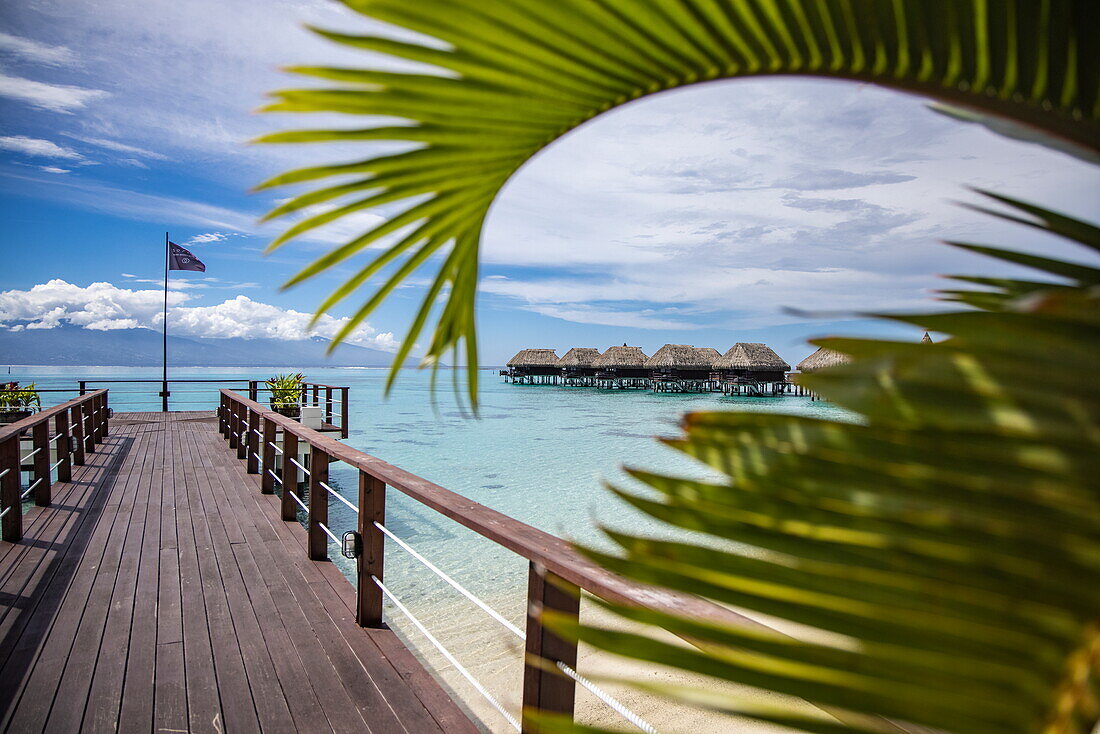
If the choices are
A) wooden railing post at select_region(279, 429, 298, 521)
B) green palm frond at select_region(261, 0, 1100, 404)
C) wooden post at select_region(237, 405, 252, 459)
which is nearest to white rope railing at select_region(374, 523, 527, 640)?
green palm frond at select_region(261, 0, 1100, 404)

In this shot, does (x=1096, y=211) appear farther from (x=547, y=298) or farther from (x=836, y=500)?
(x=547, y=298)

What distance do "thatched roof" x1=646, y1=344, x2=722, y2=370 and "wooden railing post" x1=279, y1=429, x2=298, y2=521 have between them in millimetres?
40250

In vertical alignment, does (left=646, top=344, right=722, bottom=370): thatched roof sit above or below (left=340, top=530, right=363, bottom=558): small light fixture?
above

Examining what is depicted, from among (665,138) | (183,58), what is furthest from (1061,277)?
(183,58)

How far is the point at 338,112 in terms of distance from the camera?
41 cm

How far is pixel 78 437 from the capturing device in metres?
6.15

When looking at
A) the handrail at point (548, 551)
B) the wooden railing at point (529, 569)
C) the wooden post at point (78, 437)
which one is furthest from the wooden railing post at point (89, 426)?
the handrail at point (548, 551)

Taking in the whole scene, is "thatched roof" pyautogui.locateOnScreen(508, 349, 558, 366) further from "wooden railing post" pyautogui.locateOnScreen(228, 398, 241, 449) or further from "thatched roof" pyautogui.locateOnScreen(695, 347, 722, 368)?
"wooden railing post" pyautogui.locateOnScreen(228, 398, 241, 449)

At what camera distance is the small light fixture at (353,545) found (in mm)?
2434

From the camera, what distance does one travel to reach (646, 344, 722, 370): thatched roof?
42.7 m

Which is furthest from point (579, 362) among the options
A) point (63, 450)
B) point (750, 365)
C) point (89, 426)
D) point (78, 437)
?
point (63, 450)

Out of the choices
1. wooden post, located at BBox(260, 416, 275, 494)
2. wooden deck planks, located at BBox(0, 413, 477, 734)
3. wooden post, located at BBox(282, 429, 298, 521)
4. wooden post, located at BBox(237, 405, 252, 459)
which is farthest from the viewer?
wooden post, located at BBox(237, 405, 252, 459)

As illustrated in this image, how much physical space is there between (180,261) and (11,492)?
14580mm

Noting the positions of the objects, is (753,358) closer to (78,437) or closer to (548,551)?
(78,437)
